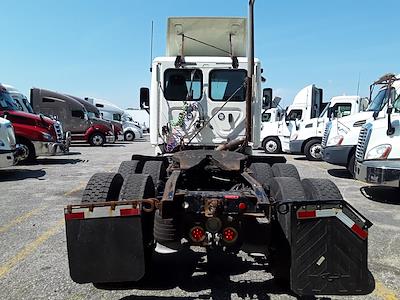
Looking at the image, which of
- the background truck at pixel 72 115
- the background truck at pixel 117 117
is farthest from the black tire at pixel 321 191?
the background truck at pixel 117 117

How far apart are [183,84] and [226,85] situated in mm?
755

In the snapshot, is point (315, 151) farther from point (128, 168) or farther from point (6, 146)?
point (128, 168)

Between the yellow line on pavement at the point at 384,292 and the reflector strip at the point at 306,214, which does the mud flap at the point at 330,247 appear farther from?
the yellow line on pavement at the point at 384,292

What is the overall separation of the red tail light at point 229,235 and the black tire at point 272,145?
15775mm

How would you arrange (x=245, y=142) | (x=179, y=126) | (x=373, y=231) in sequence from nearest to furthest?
(x=373, y=231) → (x=245, y=142) → (x=179, y=126)

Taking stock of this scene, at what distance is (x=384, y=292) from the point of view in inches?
142

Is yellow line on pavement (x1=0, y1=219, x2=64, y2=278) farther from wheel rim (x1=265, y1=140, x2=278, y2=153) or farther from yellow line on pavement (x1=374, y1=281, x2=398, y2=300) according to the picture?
wheel rim (x1=265, y1=140, x2=278, y2=153)

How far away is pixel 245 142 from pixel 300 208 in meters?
3.15

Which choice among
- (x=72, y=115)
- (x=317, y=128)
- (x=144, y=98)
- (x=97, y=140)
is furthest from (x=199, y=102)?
(x=97, y=140)

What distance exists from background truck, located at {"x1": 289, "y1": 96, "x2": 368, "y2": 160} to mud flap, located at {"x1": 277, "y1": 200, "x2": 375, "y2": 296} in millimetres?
12375

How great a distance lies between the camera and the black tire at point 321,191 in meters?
3.48

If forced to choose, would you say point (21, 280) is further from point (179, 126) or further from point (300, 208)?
point (179, 126)

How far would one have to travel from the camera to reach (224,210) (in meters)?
3.01

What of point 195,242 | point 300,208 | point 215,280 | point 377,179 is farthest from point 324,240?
point 377,179
